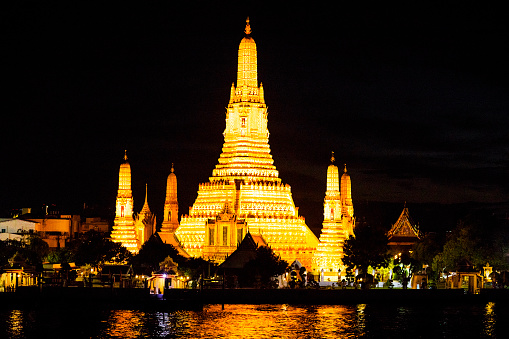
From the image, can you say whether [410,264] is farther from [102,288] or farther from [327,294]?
[102,288]

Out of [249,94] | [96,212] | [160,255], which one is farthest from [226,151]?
[96,212]

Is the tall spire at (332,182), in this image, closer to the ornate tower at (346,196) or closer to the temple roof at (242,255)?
the ornate tower at (346,196)

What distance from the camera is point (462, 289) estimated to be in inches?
3750

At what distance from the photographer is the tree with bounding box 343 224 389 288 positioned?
9888cm

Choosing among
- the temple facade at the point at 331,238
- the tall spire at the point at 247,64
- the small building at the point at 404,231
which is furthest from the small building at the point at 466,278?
the small building at the point at 404,231

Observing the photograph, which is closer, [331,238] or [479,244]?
[479,244]

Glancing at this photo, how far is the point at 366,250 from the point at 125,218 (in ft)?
87.7

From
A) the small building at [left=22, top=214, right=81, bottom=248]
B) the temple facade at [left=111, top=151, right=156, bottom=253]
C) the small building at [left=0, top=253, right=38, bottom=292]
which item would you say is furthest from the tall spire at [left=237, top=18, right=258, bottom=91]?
the small building at [left=22, top=214, right=81, bottom=248]

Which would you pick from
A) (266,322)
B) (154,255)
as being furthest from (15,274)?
(266,322)

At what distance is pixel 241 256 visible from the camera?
98938mm

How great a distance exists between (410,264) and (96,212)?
77.0 m

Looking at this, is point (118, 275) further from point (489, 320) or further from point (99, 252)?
point (489, 320)

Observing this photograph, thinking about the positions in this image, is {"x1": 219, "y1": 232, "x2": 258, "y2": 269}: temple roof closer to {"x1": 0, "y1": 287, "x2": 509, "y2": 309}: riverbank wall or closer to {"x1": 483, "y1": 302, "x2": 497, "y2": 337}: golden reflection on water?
{"x1": 0, "y1": 287, "x2": 509, "y2": 309}: riverbank wall

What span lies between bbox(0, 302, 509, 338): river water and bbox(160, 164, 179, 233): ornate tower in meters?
31.1
